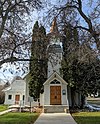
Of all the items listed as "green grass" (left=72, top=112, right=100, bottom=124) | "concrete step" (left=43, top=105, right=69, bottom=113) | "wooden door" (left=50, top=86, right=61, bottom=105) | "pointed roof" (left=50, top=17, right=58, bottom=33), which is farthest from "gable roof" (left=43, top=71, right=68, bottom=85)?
"pointed roof" (left=50, top=17, right=58, bottom=33)

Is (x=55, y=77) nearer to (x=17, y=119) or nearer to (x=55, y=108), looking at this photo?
(x=55, y=108)

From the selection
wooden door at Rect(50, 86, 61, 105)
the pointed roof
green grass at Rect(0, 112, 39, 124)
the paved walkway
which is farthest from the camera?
wooden door at Rect(50, 86, 61, 105)

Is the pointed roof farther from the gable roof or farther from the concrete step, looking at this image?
the gable roof

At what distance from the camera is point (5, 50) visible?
1678 centimetres

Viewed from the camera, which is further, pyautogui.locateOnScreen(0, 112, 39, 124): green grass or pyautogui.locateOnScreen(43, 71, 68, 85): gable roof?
pyautogui.locateOnScreen(43, 71, 68, 85): gable roof

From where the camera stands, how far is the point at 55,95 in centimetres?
3020

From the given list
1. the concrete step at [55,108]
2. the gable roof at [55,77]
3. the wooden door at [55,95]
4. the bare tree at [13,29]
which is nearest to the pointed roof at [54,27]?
the bare tree at [13,29]

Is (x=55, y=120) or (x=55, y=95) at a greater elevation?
(x=55, y=95)

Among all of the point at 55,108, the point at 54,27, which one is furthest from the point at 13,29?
the point at 55,108

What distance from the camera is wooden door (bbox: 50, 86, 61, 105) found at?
2994 cm

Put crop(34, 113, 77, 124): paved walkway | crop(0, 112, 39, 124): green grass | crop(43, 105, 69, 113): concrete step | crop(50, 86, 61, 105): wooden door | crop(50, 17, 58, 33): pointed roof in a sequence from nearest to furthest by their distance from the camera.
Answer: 1. crop(50, 17, 58, 33): pointed roof
2. crop(34, 113, 77, 124): paved walkway
3. crop(0, 112, 39, 124): green grass
4. crop(43, 105, 69, 113): concrete step
5. crop(50, 86, 61, 105): wooden door

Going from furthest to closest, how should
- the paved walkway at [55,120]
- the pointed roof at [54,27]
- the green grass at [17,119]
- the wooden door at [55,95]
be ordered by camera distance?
1. the wooden door at [55,95]
2. the green grass at [17,119]
3. the paved walkway at [55,120]
4. the pointed roof at [54,27]

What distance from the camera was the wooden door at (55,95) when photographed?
29.9 m

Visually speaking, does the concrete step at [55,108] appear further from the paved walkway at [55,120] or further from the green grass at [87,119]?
the paved walkway at [55,120]
